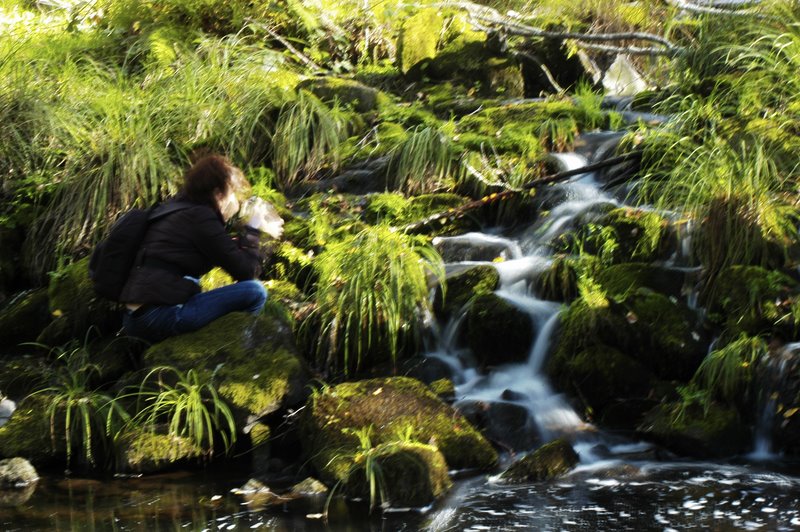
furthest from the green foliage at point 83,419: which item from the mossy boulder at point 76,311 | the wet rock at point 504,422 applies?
the wet rock at point 504,422

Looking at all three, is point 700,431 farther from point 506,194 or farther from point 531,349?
point 506,194

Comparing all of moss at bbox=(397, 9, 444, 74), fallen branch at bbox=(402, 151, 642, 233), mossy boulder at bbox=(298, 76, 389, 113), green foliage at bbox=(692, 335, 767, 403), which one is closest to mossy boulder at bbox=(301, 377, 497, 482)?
green foliage at bbox=(692, 335, 767, 403)

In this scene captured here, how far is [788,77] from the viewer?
329 inches

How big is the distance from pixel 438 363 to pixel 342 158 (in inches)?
138

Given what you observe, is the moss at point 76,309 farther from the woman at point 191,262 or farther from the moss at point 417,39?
the moss at point 417,39

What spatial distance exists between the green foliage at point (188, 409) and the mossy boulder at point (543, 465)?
172cm

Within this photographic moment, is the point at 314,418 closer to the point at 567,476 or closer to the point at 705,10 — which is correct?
the point at 567,476

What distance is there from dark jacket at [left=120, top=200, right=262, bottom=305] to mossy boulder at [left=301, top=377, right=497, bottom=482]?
1.21 m

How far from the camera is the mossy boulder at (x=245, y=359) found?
19.3ft

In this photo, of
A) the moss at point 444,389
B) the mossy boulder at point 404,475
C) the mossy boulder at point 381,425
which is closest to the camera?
the mossy boulder at point 404,475

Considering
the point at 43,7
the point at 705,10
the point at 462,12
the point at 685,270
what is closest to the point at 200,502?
the point at 685,270

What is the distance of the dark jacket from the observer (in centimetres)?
619

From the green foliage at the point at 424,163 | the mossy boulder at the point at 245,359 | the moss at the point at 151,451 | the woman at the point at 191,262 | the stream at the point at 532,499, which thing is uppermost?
the green foliage at the point at 424,163

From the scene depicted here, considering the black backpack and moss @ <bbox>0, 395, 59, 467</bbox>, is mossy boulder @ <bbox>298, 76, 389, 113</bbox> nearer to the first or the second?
the black backpack
